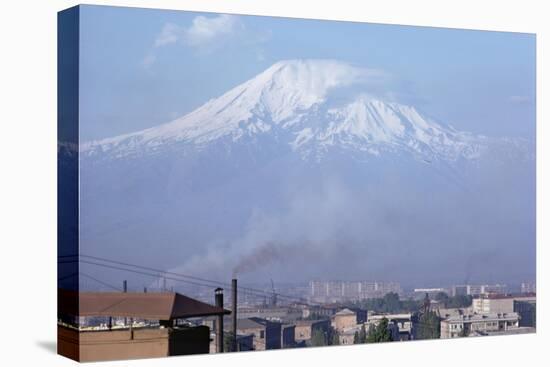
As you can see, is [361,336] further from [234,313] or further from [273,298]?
[234,313]

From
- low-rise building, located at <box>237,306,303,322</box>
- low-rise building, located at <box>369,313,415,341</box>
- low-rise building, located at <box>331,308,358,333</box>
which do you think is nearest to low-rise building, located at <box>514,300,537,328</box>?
low-rise building, located at <box>369,313,415,341</box>

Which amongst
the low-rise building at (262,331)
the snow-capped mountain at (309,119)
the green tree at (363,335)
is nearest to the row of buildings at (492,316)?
the green tree at (363,335)

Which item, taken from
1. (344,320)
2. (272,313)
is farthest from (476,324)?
(272,313)

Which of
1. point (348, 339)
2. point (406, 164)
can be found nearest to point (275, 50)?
point (406, 164)

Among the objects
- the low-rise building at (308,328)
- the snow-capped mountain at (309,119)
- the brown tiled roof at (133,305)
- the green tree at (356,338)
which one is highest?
the snow-capped mountain at (309,119)

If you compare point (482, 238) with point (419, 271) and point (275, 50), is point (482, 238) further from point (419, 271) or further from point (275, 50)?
point (275, 50)

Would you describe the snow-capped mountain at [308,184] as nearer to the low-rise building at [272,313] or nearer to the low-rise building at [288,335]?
the low-rise building at [272,313]

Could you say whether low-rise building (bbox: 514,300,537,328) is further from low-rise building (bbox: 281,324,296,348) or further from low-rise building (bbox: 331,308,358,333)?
low-rise building (bbox: 281,324,296,348)
